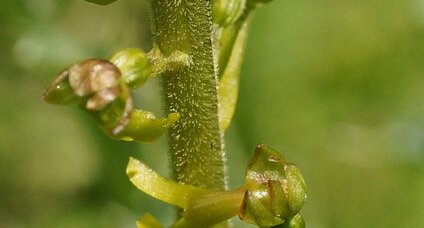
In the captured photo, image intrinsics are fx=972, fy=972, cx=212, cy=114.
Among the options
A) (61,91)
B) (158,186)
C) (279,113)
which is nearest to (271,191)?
(158,186)

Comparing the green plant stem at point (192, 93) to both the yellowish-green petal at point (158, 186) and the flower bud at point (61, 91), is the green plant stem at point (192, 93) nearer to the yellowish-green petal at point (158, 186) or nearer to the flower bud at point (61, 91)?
the yellowish-green petal at point (158, 186)

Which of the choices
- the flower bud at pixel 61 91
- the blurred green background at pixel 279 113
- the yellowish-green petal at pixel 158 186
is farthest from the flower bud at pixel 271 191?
the blurred green background at pixel 279 113

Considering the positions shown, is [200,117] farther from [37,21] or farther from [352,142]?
[352,142]

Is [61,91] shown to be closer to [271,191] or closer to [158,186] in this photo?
[158,186]

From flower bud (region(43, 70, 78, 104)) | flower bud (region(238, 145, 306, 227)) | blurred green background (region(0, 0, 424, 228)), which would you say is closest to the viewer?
flower bud (region(43, 70, 78, 104))

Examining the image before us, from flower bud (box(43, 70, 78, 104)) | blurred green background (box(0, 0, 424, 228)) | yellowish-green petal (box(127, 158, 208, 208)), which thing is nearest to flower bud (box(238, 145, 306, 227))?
yellowish-green petal (box(127, 158, 208, 208))

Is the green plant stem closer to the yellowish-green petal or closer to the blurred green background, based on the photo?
the yellowish-green petal
